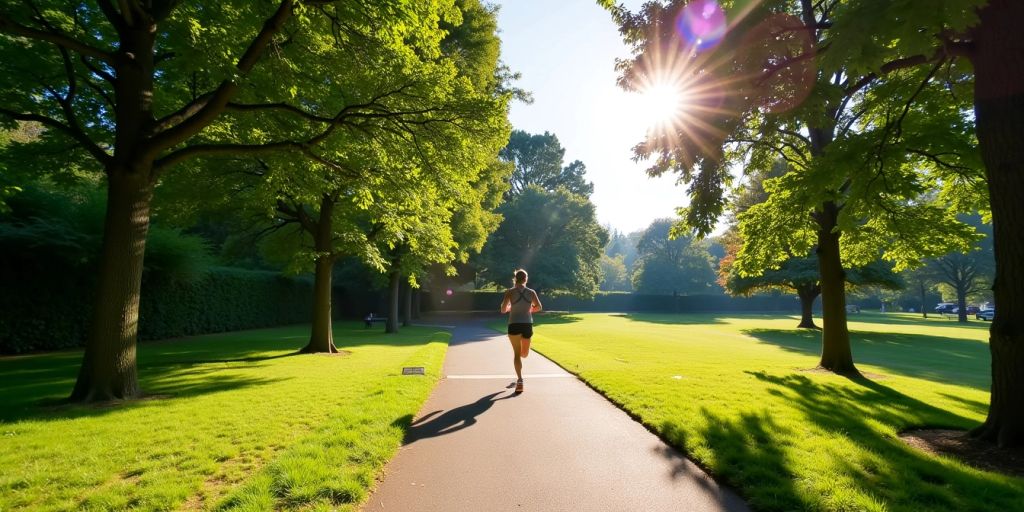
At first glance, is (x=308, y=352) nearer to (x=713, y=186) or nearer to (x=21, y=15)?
(x=21, y=15)

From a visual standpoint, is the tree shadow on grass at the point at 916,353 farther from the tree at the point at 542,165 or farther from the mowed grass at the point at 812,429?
the tree at the point at 542,165

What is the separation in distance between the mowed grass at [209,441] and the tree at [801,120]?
227 inches

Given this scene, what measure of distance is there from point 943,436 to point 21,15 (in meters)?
14.3

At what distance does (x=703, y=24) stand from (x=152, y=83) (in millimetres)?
8648

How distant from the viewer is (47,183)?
15.0 m

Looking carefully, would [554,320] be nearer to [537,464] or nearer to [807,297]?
[807,297]

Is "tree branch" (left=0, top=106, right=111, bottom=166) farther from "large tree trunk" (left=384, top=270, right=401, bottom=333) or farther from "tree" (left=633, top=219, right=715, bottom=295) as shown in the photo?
"tree" (left=633, top=219, right=715, bottom=295)

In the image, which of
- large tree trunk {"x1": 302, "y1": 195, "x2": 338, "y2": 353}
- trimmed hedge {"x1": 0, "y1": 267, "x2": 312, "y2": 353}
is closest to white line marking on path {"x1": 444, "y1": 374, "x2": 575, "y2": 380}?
large tree trunk {"x1": 302, "y1": 195, "x2": 338, "y2": 353}

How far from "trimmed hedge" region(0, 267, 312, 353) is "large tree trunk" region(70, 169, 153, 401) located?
10.3 m

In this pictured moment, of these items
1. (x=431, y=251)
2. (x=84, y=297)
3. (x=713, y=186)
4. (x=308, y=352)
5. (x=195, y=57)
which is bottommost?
(x=308, y=352)

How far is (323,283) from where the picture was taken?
14273 mm

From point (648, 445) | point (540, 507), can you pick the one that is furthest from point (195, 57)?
point (648, 445)

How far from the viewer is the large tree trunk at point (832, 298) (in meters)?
11.5

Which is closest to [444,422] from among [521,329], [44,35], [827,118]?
[521,329]
